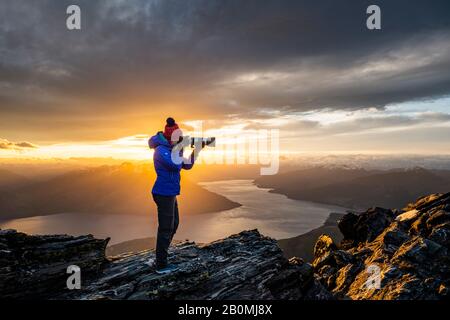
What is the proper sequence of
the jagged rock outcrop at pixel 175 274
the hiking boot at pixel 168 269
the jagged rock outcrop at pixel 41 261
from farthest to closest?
the hiking boot at pixel 168 269 < the jagged rock outcrop at pixel 175 274 < the jagged rock outcrop at pixel 41 261

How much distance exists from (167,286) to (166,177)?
16.0 ft

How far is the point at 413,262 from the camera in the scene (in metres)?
16.2

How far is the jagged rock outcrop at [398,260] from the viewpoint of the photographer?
47.6ft

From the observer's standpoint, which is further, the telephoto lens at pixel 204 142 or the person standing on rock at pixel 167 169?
the telephoto lens at pixel 204 142

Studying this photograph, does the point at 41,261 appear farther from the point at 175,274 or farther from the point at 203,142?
the point at 203,142

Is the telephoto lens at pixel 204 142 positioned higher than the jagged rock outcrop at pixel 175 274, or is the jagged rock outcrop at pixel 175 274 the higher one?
the telephoto lens at pixel 204 142

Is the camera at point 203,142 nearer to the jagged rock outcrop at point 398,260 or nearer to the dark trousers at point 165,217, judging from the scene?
the dark trousers at point 165,217

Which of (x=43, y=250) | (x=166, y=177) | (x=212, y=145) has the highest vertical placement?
(x=212, y=145)

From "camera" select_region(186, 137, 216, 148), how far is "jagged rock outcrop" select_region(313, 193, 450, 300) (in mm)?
11518

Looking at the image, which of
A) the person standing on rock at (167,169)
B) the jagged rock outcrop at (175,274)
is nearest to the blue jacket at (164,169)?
the person standing on rock at (167,169)

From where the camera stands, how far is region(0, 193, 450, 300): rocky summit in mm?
12086
